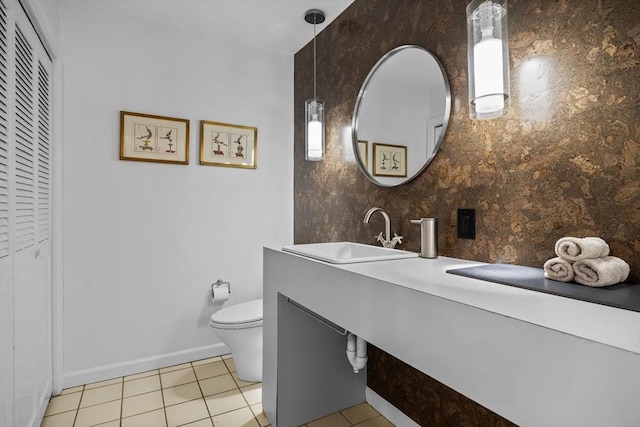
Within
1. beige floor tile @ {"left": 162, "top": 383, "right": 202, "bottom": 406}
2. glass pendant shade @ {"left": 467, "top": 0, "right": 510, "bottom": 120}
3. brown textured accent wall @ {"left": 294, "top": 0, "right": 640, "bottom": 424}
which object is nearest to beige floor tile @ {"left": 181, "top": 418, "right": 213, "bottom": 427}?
beige floor tile @ {"left": 162, "top": 383, "right": 202, "bottom": 406}

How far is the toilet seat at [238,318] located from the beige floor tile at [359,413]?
28.1 inches

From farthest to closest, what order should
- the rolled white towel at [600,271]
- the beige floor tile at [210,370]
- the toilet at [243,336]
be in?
the beige floor tile at [210,370] → the toilet at [243,336] → the rolled white towel at [600,271]

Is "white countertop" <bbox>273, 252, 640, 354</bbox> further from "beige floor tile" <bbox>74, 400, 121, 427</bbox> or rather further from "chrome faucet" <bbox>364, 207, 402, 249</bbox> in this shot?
"beige floor tile" <bbox>74, 400, 121, 427</bbox>

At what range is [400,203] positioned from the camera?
6.11 feet

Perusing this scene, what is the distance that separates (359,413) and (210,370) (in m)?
1.08

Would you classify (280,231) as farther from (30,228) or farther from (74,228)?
(30,228)

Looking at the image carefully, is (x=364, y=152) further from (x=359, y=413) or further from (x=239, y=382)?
(x=239, y=382)

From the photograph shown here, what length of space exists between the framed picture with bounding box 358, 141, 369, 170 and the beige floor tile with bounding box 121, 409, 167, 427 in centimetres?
177

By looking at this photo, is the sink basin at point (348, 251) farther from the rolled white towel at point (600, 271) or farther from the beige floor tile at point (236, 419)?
the beige floor tile at point (236, 419)

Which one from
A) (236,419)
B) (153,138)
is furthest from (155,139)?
(236,419)

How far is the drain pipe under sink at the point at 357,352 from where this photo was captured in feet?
5.65

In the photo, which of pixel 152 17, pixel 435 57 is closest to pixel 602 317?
pixel 435 57

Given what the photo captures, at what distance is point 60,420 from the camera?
1866 millimetres

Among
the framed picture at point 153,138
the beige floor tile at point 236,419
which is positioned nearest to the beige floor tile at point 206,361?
the beige floor tile at point 236,419
